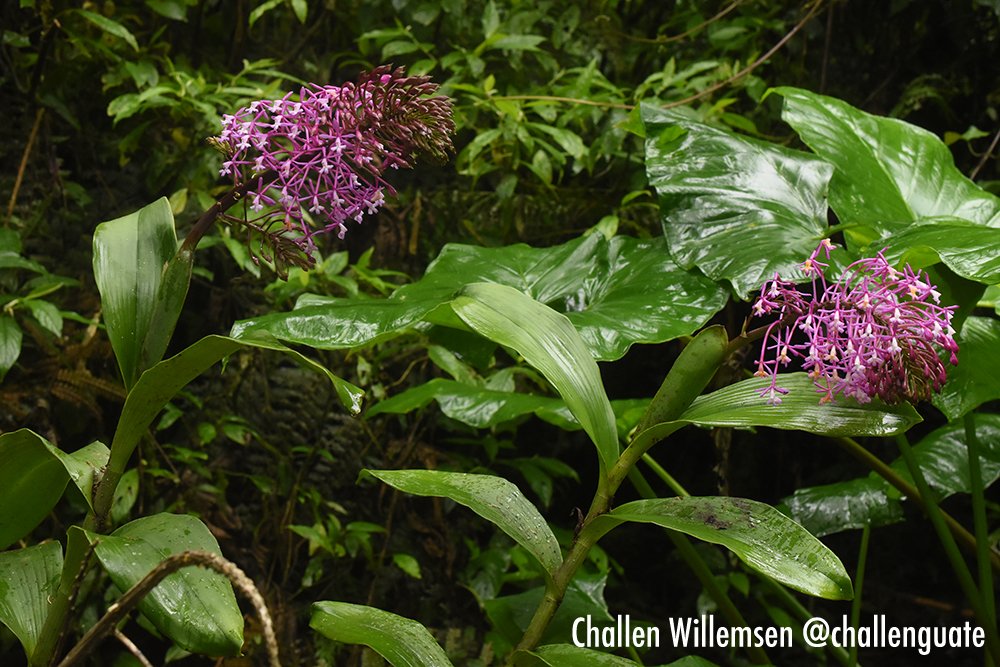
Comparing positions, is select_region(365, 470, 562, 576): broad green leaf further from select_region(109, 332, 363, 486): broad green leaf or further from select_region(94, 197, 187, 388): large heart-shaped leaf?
select_region(94, 197, 187, 388): large heart-shaped leaf

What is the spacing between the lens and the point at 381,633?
A: 2.40 ft

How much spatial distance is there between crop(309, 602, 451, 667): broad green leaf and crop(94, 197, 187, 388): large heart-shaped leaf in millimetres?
279

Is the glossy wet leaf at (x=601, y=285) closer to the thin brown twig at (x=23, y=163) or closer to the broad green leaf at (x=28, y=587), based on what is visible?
the broad green leaf at (x=28, y=587)

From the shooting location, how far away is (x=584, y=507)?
2336mm

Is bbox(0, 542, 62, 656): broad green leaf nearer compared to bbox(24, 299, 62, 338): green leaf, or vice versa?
bbox(0, 542, 62, 656): broad green leaf

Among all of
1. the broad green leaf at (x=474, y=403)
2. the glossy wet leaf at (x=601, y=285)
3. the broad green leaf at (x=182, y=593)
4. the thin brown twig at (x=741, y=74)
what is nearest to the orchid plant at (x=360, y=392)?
the broad green leaf at (x=182, y=593)

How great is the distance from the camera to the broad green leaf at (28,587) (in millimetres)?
721

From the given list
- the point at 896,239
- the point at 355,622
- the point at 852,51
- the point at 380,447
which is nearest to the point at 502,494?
the point at 355,622

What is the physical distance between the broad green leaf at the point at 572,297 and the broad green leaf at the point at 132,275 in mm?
105

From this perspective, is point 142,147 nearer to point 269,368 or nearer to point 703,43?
point 269,368

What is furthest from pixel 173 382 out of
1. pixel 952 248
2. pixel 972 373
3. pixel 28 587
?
pixel 972 373

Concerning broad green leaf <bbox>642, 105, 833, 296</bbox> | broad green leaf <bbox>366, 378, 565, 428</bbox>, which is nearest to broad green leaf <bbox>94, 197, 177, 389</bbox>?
broad green leaf <bbox>366, 378, 565, 428</bbox>

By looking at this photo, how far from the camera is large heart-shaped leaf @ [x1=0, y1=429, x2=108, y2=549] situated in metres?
0.72

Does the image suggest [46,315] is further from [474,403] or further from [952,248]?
[952,248]
